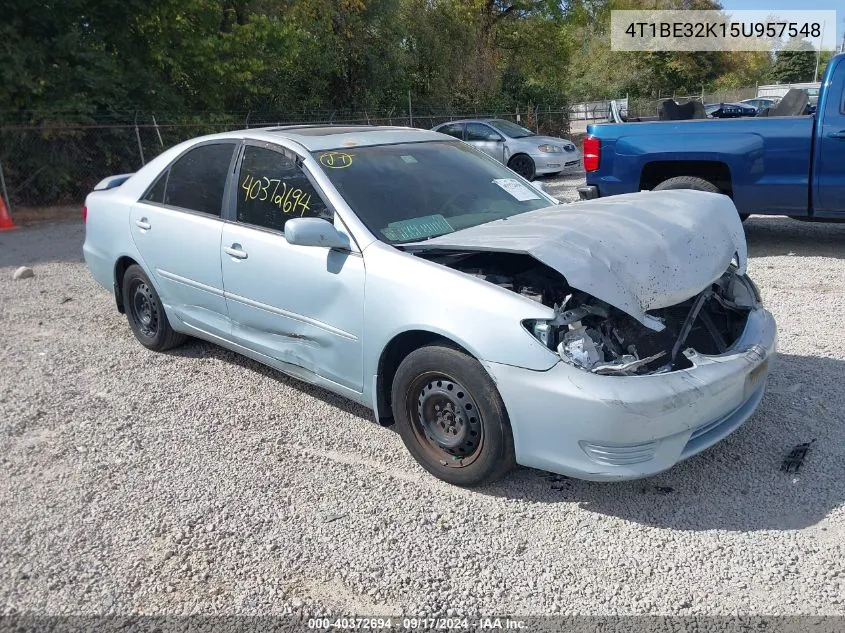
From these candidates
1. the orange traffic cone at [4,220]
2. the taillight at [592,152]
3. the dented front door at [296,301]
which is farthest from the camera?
the orange traffic cone at [4,220]

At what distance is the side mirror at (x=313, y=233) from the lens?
3.62 m

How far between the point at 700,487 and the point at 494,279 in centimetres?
140

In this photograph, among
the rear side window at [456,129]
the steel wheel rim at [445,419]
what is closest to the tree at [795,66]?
the rear side window at [456,129]

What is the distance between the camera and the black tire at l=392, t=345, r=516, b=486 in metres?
3.19

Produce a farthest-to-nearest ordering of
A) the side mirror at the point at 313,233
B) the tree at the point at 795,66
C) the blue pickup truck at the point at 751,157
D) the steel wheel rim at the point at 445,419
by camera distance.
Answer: the tree at the point at 795,66, the blue pickup truck at the point at 751,157, the side mirror at the point at 313,233, the steel wheel rim at the point at 445,419

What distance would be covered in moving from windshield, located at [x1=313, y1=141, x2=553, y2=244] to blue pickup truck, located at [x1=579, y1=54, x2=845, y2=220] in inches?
137

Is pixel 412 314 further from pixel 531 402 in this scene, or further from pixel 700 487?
pixel 700 487

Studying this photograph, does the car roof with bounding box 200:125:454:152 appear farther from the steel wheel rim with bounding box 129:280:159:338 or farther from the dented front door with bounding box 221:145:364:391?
the steel wheel rim with bounding box 129:280:159:338

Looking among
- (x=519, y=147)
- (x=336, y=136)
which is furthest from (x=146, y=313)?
(x=519, y=147)

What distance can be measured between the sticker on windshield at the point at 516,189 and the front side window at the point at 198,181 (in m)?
1.78

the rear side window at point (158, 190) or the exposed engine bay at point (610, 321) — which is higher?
the rear side window at point (158, 190)

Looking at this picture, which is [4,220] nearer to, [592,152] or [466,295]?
[592,152]

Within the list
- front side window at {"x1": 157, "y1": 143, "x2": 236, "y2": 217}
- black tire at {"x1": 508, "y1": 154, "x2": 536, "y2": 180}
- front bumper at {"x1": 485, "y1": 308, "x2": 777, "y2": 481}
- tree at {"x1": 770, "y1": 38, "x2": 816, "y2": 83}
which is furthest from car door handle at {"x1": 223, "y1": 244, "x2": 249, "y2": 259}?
tree at {"x1": 770, "y1": 38, "x2": 816, "y2": 83}

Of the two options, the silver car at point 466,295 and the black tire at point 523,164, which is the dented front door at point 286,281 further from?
the black tire at point 523,164
